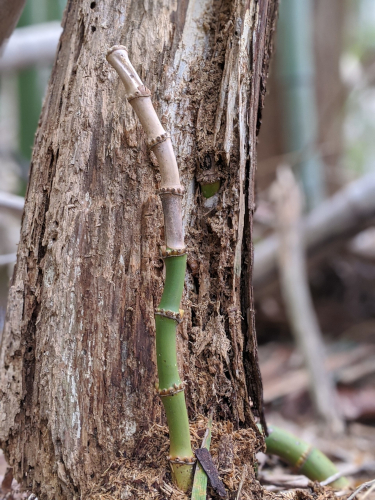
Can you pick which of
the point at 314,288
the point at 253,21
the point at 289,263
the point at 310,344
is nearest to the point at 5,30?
the point at 253,21

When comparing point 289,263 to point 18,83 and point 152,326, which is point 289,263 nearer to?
point 152,326

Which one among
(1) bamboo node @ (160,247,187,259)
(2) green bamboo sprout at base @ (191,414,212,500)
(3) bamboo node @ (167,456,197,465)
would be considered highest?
(1) bamboo node @ (160,247,187,259)

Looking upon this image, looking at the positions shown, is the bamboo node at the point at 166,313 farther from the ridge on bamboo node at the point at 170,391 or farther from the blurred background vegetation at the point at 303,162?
the blurred background vegetation at the point at 303,162

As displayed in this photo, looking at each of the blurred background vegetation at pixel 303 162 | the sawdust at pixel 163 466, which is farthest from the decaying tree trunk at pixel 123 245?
the blurred background vegetation at pixel 303 162

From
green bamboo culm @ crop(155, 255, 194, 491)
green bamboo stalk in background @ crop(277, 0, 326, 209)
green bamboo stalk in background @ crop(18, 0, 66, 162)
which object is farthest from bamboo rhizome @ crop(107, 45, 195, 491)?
green bamboo stalk in background @ crop(18, 0, 66, 162)

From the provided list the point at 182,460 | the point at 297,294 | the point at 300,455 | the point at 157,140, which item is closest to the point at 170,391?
the point at 182,460

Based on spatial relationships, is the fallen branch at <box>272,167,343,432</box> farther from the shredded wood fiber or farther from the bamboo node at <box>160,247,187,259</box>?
the bamboo node at <box>160,247,187,259</box>

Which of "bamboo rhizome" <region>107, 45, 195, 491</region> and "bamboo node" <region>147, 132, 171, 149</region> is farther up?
"bamboo node" <region>147, 132, 171, 149</region>
